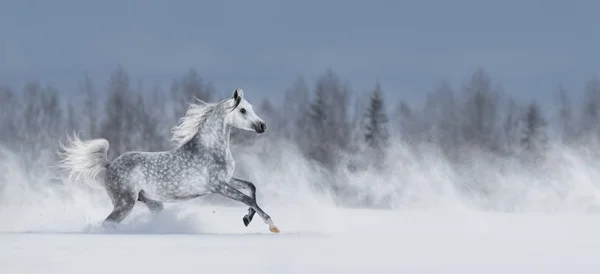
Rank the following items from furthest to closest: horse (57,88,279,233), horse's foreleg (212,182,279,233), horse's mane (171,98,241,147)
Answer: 1. horse's mane (171,98,241,147)
2. horse (57,88,279,233)
3. horse's foreleg (212,182,279,233)

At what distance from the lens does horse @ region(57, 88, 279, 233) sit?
11383 mm

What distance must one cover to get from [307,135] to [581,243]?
122 feet

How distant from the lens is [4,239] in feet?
34.2

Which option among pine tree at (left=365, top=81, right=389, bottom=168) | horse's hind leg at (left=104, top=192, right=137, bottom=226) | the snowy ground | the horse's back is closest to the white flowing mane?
the horse's back

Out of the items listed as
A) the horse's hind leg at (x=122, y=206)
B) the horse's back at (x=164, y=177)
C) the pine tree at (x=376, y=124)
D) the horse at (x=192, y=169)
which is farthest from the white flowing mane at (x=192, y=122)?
the pine tree at (x=376, y=124)

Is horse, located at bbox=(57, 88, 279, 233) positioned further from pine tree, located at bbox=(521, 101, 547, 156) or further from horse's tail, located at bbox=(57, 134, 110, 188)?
pine tree, located at bbox=(521, 101, 547, 156)

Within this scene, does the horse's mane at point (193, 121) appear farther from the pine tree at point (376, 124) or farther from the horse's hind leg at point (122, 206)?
the pine tree at point (376, 124)

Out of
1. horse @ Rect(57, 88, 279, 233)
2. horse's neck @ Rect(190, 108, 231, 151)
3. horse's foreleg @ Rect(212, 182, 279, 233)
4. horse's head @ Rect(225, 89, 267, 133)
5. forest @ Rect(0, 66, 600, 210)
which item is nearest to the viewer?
horse's foreleg @ Rect(212, 182, 279, 233)

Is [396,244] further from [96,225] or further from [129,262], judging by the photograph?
[96,225]

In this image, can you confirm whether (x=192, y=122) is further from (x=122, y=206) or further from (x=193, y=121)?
(x=122, y=206)

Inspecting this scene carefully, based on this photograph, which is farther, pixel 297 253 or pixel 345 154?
pixel 345 154

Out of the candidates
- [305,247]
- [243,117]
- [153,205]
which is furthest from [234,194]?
[305,247]

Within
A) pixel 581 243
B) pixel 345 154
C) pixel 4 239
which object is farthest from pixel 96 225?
pixel 345 154

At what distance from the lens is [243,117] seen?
38.3 feet
